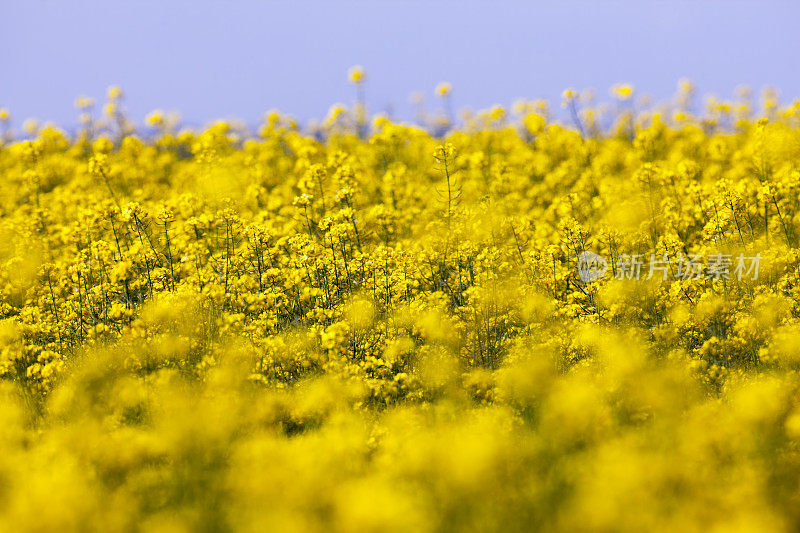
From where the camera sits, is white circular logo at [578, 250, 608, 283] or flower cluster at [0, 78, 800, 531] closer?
flower cluster at [0, 78, 800, 531]

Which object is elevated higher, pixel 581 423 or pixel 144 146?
pixel 144 146

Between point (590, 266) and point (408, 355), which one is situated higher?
point (590, 266)

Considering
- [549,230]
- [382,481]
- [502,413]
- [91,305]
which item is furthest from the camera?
[549,230]

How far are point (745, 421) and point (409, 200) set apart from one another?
6.95m

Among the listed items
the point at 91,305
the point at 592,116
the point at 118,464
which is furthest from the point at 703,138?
the point at 118,464

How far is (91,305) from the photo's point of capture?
7.35m

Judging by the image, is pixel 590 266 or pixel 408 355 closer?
pixel 408 355

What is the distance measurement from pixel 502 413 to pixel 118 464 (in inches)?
108

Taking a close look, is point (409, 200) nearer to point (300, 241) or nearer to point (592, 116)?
point (300, 241)

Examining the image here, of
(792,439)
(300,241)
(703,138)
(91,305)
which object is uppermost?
(703,138)

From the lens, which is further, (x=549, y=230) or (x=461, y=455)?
(x=549, y=230)

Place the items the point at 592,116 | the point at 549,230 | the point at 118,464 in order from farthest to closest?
the point at 592,116
the point at 549,230
the point at 118,464

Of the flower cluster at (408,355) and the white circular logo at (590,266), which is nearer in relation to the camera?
the flower cluster at (408,355)

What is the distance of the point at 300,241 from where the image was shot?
8164 mm
